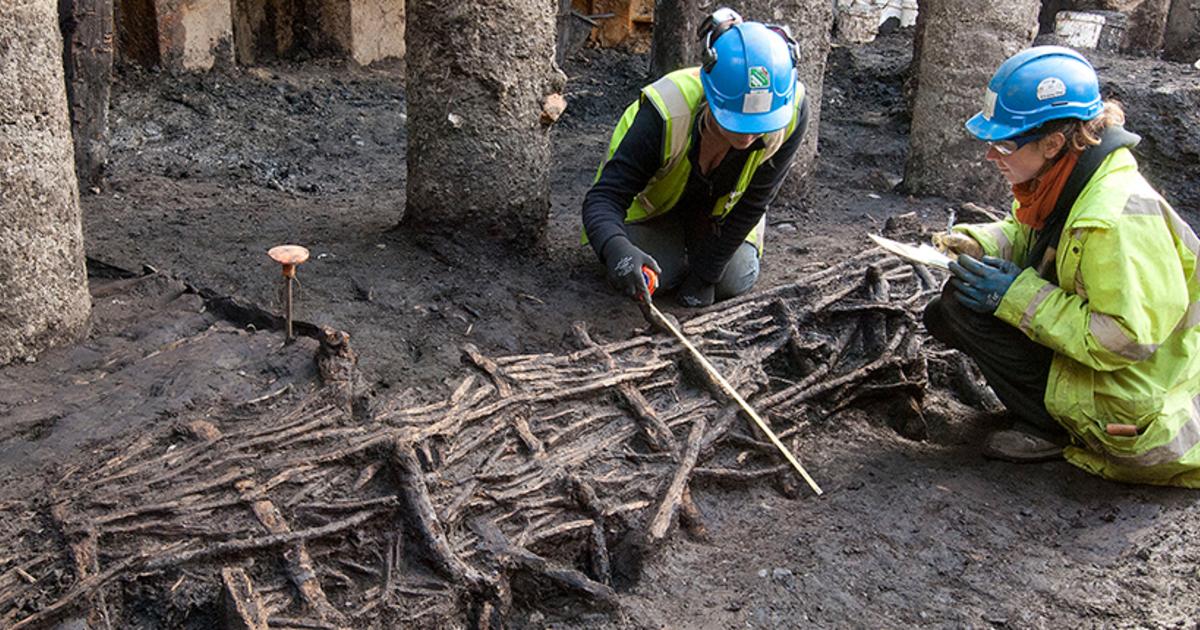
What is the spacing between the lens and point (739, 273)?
16.1 ft

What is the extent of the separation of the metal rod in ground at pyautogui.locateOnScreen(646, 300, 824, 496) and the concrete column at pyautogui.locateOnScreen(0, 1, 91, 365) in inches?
78.8

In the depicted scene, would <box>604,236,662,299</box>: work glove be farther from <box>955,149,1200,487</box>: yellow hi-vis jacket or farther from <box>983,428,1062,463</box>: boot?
<box>983,428,1062,463</box>: boot

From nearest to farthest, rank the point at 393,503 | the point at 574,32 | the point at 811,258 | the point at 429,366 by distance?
the point at 393,503 → the point at 429,366 → the point at 811,258 → the point at 574,32

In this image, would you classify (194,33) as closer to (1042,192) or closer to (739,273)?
(739,273)

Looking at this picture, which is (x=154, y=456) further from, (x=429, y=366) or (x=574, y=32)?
(x=574, y=32)

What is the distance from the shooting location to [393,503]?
9.72 feet

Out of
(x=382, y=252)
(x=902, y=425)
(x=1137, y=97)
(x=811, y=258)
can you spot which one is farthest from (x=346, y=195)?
(x=1137, y=97)

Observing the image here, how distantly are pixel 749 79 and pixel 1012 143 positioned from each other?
920 mm

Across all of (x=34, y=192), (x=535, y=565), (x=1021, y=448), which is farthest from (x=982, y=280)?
(x=34, y=192)

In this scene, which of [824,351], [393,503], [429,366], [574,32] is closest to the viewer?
[393,503]

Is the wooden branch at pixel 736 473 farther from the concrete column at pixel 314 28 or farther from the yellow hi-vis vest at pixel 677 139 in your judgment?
the concrete column at pixel 314 28

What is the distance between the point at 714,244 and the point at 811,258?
1289 mm

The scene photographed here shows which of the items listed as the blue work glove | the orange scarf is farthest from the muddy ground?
the orange scarf

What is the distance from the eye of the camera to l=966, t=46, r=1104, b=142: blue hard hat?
11.2 ft
